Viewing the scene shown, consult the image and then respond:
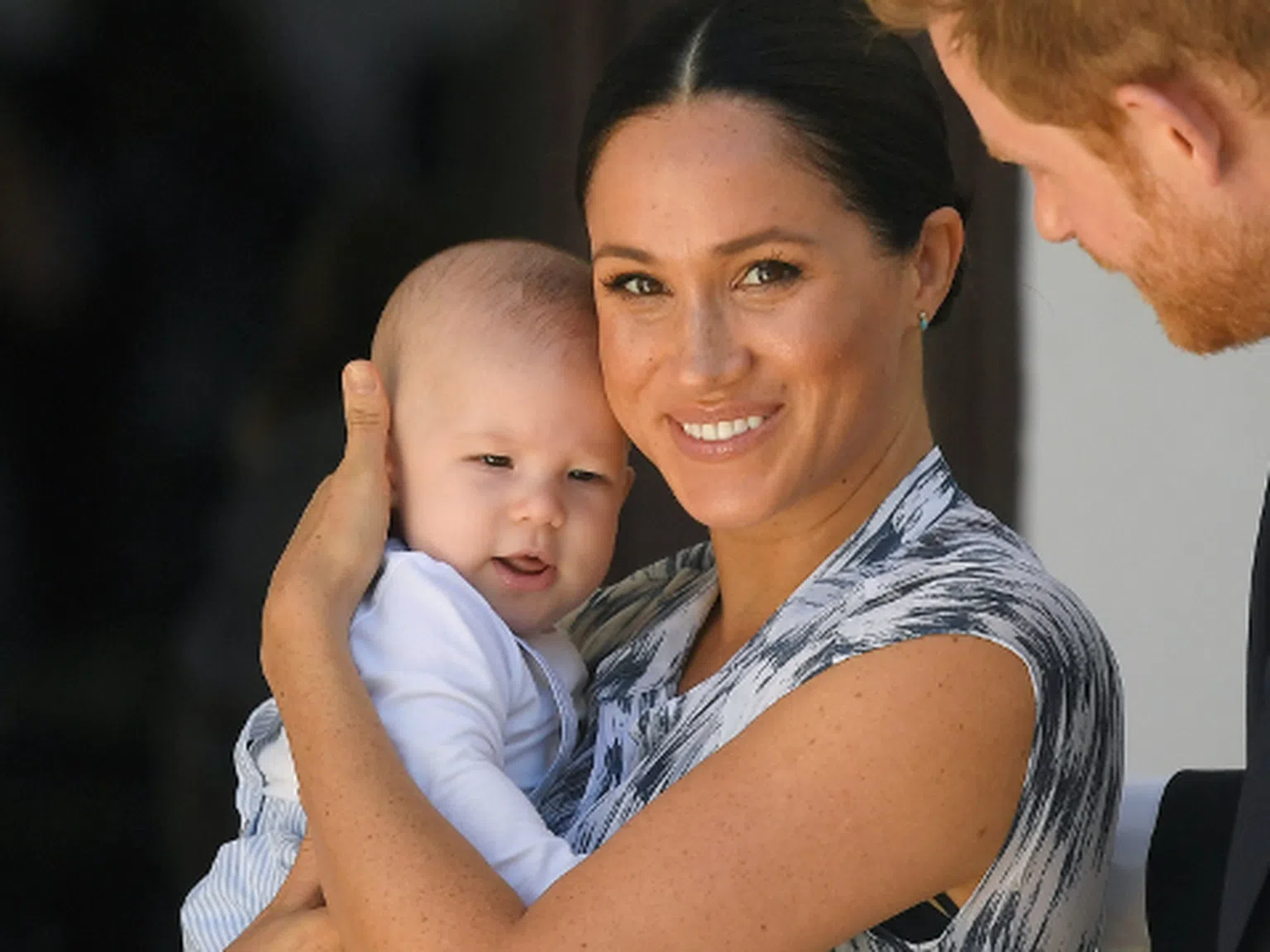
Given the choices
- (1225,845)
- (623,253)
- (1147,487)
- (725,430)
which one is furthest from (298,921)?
(1147,487)

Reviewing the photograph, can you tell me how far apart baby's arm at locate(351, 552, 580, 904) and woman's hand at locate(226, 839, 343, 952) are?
16 cm

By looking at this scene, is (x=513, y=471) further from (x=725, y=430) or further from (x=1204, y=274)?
(x=1204, y=274)

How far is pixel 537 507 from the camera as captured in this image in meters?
2.17

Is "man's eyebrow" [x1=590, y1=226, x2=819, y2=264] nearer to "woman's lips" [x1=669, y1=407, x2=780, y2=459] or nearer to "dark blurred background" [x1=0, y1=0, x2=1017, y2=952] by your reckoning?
"woman's lips" [x1=669, y1=407, x2=780, y2=459]

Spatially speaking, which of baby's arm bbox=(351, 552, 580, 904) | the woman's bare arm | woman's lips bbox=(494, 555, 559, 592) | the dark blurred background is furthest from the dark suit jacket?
the dark blurred background

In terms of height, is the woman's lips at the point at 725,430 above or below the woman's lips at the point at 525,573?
above

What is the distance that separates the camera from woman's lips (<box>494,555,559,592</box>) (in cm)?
220

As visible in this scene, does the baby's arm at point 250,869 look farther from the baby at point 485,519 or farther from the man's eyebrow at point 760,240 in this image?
the man's eyebrow at point 760,240

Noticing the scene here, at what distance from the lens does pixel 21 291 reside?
3.71 meters

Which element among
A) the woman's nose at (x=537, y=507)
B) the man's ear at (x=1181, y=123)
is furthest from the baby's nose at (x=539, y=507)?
the man's ear at (x=1181, y=123)

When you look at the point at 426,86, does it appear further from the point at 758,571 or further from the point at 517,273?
the point at 758,571

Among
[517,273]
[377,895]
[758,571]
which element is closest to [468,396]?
[517,273]

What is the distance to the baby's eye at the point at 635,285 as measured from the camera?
213cm

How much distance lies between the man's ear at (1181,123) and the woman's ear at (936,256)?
0.57 meters
